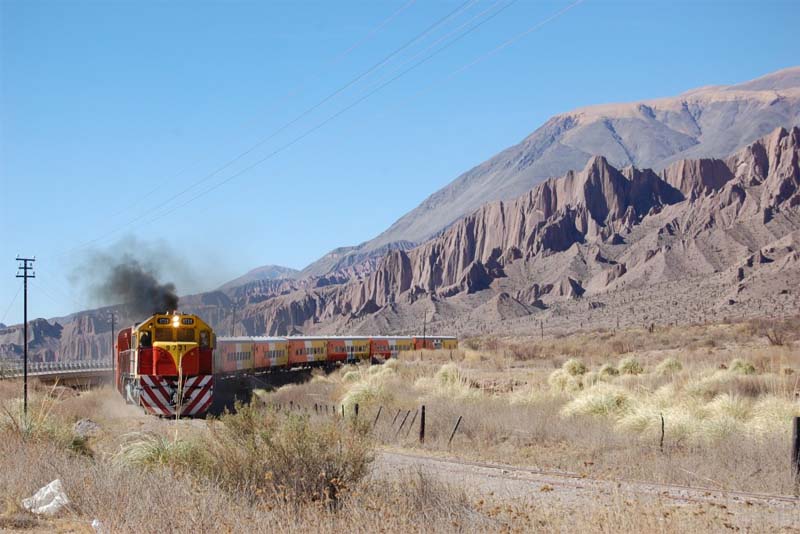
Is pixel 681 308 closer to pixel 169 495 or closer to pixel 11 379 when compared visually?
pixel 11 379

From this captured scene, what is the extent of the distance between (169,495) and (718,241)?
123 m

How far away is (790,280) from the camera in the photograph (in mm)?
88125

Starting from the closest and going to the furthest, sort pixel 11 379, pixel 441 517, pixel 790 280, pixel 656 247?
1. pixel 441 517
2. pixel 11 379
3. pixel 790 280
4. pixel 656 247

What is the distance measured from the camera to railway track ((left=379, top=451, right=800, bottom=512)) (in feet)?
38.7

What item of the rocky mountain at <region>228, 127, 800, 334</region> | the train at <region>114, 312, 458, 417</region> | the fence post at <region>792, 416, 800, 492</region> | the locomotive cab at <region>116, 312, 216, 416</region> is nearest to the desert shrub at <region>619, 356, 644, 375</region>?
the train at <region>114, 312, 458, 417</region>

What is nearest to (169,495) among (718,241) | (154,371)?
(154,371)

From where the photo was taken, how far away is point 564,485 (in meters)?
13.4

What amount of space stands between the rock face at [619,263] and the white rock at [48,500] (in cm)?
6639

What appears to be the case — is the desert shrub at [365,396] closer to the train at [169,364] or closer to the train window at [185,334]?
the train at [169,364]

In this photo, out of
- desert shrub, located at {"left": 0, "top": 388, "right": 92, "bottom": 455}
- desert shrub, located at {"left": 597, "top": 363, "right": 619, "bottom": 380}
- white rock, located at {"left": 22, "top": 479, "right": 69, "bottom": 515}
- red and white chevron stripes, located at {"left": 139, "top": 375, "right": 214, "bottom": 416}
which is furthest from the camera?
desert shrub, located at {"left": 597, "top": 363, "right": 619, "bottom": 380}

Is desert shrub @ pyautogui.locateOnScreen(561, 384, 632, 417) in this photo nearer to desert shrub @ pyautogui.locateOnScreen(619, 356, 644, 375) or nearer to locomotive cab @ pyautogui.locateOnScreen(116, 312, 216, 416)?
locomotive cab @ pyautogui.locateOnScreen(116, 312, 216, 416)

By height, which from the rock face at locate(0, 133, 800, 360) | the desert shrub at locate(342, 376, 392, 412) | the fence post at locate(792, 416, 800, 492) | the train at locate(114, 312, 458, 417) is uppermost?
the rock face at locate(0, 133, 800, 360)

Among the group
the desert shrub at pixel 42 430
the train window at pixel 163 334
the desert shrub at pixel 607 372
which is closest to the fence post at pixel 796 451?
the desert shrub at pixel 42 430

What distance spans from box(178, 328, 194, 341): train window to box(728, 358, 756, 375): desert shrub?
18.4 metres
